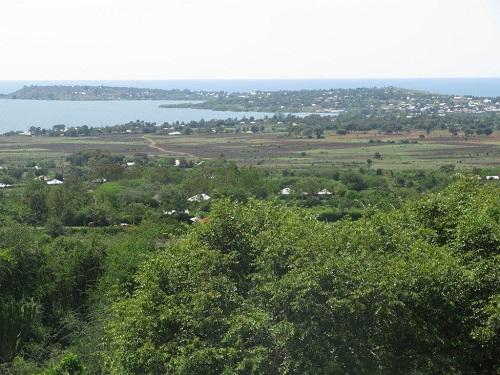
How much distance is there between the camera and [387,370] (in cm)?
1199

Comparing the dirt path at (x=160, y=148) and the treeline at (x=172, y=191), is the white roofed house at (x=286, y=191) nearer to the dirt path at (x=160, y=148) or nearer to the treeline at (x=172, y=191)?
the treeline at (x=172, y=191)

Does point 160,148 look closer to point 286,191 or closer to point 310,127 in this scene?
point 310,127

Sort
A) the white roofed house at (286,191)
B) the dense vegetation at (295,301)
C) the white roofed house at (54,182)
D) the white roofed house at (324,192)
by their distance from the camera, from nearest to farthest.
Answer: the dense vegetation at (295,301), the white roofed house at (286,191), the white roofed house at (324,192), the white roofed house at (54,182)

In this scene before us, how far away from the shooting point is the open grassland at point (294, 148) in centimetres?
7544

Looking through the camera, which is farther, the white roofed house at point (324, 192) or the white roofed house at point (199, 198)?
the white roofed house at point (324, 192)

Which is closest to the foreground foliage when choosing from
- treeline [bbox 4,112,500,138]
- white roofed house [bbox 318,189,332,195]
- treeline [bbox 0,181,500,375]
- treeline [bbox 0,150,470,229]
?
treeline [bbox 0,181,500,375]

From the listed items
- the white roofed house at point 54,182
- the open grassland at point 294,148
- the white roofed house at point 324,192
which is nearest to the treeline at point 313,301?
the white roofed house at point 324,192

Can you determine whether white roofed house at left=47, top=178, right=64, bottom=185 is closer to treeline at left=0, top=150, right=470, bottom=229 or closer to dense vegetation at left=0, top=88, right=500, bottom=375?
treeline at left=0, top=150, right=470, bottom=229

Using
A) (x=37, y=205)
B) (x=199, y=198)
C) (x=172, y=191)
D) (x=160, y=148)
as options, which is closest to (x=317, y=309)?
(x=37, y=205)

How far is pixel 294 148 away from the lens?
90625 millimetres

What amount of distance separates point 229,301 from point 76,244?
1582 centimetres

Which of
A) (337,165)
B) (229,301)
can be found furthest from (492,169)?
(229,301)

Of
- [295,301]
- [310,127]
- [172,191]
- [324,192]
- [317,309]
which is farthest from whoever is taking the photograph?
[310,127]

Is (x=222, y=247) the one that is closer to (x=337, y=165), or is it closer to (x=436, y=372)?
(x=436, y=372)
